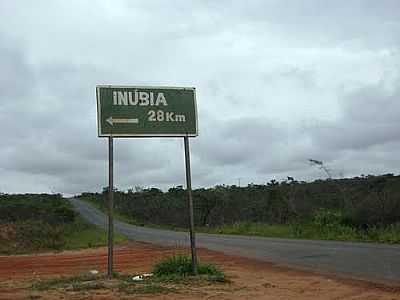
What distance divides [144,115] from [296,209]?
35951 millimetres

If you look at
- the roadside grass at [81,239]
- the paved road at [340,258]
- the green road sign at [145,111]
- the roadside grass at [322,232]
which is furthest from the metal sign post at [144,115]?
the roadside grass at [81,239]

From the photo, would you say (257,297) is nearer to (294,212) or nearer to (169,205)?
(294,212)

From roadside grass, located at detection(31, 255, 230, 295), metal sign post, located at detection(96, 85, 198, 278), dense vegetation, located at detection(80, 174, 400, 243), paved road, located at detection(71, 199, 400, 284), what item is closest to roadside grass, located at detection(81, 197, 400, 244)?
dense vegetation, located at detection(80, 174, 400, 243)

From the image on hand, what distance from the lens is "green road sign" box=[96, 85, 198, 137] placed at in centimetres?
1321

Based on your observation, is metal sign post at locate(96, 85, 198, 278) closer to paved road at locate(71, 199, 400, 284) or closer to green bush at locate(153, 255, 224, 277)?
green bush at locate(153, 255, 224, 277)

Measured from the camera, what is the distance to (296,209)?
1893 inches

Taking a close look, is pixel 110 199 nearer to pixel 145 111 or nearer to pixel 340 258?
pixel 145 111

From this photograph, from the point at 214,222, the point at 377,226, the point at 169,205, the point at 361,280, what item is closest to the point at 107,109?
the point at 361,280

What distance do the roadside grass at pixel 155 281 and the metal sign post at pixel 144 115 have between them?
38 cm

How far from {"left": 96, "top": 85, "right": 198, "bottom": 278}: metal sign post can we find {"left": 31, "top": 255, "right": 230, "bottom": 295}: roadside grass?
1.23 ft

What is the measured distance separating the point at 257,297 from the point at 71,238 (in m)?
32.7

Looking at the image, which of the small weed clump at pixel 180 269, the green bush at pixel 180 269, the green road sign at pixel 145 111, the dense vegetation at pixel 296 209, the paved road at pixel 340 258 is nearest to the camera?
the green road sign at pixel 145 111

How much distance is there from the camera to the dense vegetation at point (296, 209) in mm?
32562

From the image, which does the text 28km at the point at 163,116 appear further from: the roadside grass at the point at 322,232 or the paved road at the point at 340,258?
the roadside grass at the point at 322,232
